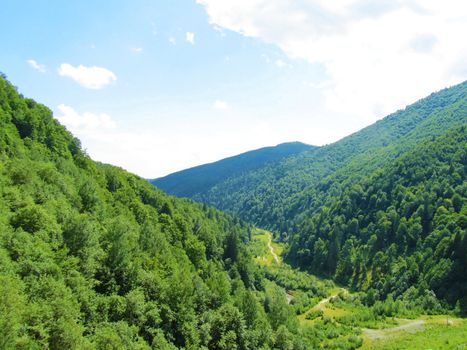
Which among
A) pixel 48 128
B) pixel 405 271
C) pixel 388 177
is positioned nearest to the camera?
pixel 48 128

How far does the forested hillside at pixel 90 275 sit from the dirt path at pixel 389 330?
21603mm

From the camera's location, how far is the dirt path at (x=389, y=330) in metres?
85.7

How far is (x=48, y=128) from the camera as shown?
98.1 metres

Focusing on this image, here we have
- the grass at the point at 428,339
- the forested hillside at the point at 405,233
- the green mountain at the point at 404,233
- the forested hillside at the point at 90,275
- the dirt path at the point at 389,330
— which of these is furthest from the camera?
the green mountain at the point at 404,233

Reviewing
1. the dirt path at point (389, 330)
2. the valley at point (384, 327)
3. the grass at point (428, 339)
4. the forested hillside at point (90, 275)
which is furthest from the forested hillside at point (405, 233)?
the forested hillside at point (90, 275)

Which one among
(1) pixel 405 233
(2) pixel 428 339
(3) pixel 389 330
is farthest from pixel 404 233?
(2) pixel 428 339

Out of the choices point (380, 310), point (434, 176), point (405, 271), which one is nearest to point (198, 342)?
point (380, 310)

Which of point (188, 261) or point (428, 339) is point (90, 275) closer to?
point (188, 261)

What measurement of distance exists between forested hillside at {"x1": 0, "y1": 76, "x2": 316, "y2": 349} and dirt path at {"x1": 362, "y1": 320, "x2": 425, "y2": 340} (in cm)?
2160

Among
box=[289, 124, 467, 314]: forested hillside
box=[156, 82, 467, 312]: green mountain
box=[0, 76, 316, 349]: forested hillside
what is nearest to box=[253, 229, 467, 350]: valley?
box=[289, 124, 467, 314]: forested hillside

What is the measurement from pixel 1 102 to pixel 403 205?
485 ft

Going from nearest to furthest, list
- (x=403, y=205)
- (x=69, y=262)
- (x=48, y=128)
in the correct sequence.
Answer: (x=69, y=262)
(x=48, y=128)
(x=403, y=205)

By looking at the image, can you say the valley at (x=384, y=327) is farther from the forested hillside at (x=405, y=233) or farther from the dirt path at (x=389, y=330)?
the forested hillside at (x=405, y=233)

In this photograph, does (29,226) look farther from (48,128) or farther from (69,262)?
(48,128)
